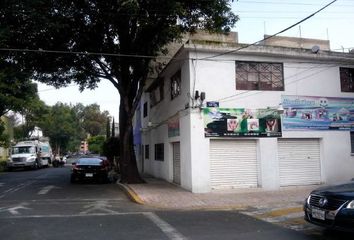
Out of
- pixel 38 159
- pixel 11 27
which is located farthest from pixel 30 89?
pixel 11 27

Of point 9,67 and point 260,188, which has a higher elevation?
point 9,67

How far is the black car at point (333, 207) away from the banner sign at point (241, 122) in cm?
805

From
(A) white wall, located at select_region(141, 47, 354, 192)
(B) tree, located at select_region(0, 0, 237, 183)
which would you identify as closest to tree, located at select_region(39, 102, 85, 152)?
(B) tree, located at select_region(0, 0, 237, 183)

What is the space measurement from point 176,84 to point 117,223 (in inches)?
403

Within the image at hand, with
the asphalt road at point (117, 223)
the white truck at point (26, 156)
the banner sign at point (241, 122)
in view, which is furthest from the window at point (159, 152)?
the white truck at point (26, 156)

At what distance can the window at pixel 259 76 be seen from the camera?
1719 centimetres

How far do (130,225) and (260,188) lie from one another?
8.30 meters

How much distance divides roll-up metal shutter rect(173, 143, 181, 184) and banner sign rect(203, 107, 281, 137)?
10.2 feet

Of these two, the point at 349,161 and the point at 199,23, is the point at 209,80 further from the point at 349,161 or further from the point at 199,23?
the point at 349,161

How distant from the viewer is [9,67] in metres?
19.5

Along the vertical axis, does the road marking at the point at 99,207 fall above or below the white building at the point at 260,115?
below

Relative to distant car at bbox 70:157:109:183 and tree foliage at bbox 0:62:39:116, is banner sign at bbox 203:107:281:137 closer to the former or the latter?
distant car at bbox 70:157:109:183

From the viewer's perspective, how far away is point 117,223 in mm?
10102

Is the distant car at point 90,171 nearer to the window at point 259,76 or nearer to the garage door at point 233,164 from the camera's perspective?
the garage door at point 233,164
